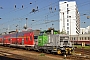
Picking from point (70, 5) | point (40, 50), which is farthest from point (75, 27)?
point (40, 50)

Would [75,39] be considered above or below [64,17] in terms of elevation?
below

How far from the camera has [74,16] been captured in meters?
130

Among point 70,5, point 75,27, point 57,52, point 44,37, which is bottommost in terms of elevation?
point 57,52

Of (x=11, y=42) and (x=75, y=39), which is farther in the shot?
(x=75, y=39)

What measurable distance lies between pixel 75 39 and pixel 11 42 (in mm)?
27736

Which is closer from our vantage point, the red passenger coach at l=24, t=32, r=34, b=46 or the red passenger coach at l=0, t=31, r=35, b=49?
the red passenger coach at l=24, t=32, r=34, b=46

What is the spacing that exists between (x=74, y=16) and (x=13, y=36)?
92548 mm

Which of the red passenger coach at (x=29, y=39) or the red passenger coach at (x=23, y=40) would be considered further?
the red passenger coach at (x=23, y=40)

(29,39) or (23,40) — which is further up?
(29,39)

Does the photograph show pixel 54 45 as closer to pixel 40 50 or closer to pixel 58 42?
pixel 58 42

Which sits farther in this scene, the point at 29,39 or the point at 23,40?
the point at 23,40

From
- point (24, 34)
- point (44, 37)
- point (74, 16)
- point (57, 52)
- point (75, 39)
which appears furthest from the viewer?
point (74, 16)

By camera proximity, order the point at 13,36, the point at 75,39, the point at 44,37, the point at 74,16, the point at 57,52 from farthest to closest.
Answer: the point at 74,16 → the point at 75,39 → the point at 13,36 → the point at 44,37 → the point at 57,52

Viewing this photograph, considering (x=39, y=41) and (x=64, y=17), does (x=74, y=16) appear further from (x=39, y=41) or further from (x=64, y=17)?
(x=39, y=41)
